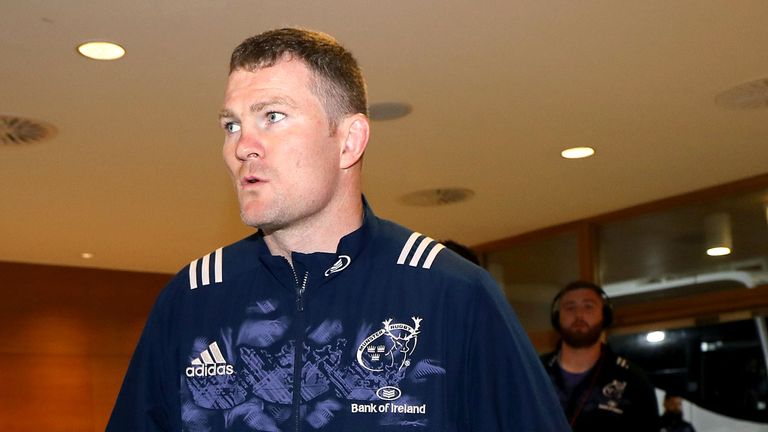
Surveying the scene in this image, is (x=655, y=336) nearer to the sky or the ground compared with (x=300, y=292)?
nearer to the sky

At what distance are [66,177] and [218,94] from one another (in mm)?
1472

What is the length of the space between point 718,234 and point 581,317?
1.52m

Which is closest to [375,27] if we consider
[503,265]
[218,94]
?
[218,94]

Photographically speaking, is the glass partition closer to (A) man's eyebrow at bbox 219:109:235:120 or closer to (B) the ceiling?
(B) the ceiling

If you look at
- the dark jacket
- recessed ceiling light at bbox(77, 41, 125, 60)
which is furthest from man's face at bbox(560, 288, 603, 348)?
recessed ceiling light at bbox(77, 41, 125, 60)

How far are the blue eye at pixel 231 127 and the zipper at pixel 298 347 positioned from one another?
0.19 meters

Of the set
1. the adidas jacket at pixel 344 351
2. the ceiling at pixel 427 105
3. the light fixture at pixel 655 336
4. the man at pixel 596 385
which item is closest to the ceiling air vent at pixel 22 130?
the ceiling at pixel 427 105

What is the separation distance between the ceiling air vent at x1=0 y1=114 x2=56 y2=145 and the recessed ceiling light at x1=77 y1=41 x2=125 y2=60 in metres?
0.82

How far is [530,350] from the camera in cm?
134

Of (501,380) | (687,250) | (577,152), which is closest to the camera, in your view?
(501,380)

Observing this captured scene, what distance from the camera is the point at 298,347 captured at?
133 centimetres

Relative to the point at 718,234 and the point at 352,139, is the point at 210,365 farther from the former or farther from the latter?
the point at 718,234

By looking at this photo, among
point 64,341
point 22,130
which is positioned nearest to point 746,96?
point 22,130

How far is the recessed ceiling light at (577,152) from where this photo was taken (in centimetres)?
493
